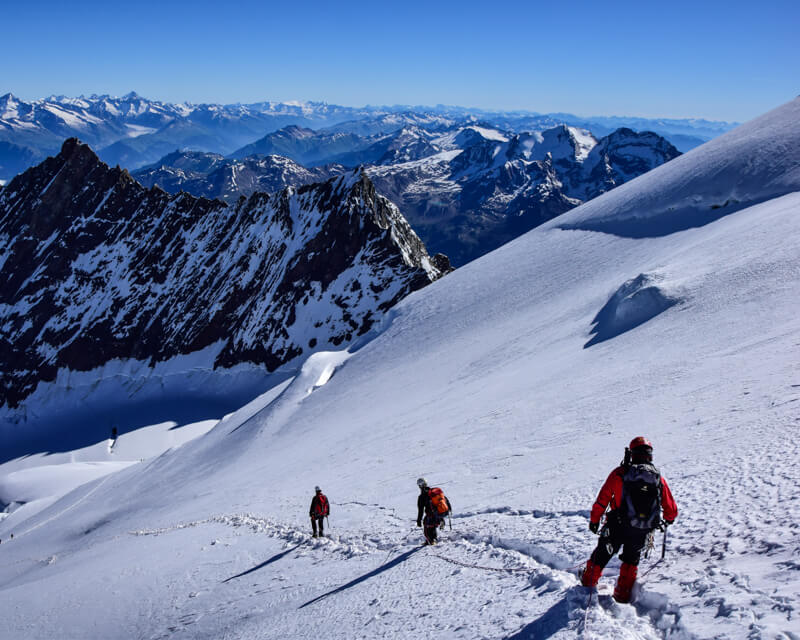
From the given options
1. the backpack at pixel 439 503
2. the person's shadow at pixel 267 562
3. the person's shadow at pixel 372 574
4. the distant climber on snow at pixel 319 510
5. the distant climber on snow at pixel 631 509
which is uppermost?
the distant climber on snow at pixel 631 509

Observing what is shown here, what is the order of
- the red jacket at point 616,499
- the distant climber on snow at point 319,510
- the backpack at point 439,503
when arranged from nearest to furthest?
the red jacket at point 616,499
the backpack at point 439,503
the distant climber on snow at point 319,510

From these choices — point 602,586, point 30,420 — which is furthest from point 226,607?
point 30,420

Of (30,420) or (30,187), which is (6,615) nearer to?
A: (30,420)

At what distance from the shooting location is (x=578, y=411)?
16312mm

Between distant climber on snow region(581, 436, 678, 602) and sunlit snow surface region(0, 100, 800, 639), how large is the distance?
1.52 ft

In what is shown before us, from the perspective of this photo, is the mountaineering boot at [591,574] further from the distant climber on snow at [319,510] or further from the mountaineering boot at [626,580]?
the distant climber on snow at [319,510]

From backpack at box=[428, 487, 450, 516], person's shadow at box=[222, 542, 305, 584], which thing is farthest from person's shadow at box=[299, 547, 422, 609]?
person's shadow at box=[222, 542, 305, 584]

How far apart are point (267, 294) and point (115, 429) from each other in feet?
97.4

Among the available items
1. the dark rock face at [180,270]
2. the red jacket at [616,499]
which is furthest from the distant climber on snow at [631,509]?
the dark rock face at [180,270]

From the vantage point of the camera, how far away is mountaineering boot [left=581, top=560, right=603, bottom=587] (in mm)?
7291

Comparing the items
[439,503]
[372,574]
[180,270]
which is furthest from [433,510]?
[180,270]

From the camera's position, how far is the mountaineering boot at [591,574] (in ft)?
23.9

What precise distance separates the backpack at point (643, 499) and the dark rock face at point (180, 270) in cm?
6532

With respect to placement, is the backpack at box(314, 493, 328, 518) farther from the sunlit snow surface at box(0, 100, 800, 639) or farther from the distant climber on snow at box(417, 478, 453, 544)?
the distant climber on snow at box(417, 478, 453, 544)
